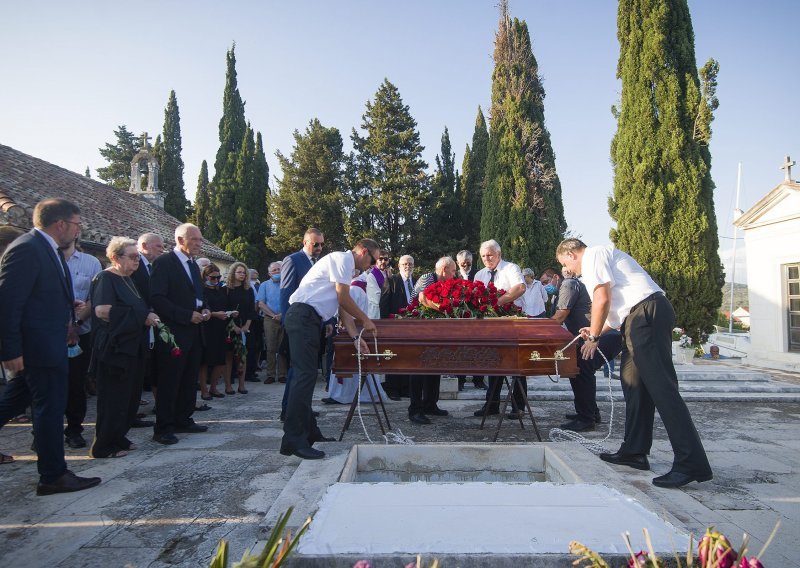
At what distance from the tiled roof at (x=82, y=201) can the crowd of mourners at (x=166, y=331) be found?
19.4ft

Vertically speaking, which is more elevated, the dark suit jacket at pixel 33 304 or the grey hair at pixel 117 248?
the grey hair at pixel 117 248

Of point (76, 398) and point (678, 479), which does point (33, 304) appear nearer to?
point (76, 398)

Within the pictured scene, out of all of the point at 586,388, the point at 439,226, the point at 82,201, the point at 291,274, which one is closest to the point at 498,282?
the point at 586,388

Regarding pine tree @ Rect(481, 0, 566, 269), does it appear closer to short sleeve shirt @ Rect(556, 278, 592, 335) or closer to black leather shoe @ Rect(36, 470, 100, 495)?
short sleeve shirt @ Rect(556, 278, 592, 335)

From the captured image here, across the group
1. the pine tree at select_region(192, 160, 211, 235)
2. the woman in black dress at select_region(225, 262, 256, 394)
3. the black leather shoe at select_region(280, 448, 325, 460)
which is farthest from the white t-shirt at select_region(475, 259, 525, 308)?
the pine tree at select_region(192, 160, 211, 235)

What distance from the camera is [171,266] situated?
15.5 feet

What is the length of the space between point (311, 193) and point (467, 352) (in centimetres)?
2528

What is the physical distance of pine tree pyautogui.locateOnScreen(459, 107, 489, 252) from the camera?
27547 mm

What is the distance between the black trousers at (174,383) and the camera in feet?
14.9

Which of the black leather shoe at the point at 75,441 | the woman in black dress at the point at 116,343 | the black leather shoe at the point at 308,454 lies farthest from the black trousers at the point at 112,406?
the black leather shoe at the point at 308,454

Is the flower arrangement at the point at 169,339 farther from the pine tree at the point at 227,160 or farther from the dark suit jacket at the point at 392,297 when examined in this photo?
the pine tree at the point at 227,160

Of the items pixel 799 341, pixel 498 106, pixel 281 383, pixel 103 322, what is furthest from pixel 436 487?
pixel 498 106

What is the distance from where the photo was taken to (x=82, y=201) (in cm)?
1517

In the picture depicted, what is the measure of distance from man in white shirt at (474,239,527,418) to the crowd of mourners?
16 millimetres
